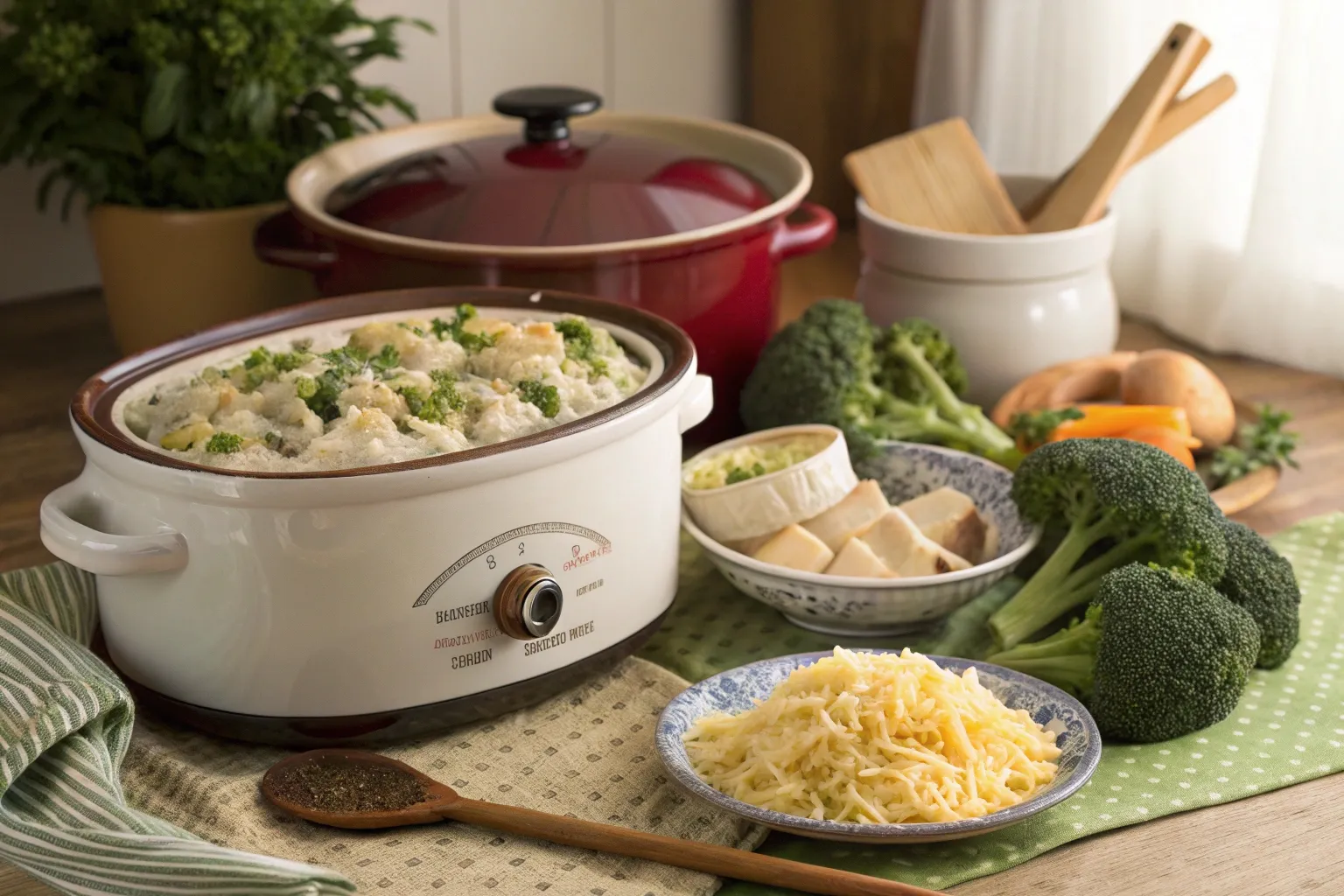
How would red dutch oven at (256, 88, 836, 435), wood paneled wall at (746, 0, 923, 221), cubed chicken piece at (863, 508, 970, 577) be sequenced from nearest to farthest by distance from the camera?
cubed chicken piece at (863, 508, 970, 577), red dutch oven at (256, 88, 836, 435), wood paneled wall at (746, 0, 923, 221)

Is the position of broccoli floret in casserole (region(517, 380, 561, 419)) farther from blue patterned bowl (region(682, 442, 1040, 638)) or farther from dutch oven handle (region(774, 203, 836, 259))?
dutch oven handle (region(774, 203, 836, 259))

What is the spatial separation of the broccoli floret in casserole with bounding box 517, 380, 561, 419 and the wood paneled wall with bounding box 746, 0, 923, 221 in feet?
5.07

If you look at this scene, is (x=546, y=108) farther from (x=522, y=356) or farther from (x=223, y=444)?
(x=223, y=444)

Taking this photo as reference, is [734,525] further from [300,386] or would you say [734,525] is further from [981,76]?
[981,76]

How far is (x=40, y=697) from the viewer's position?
1.05m

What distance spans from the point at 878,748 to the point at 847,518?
1.23ft

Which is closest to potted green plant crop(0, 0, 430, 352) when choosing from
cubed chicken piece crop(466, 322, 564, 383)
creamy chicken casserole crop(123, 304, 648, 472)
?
creamy chicken casserole crop(123, 304, 648, 472)

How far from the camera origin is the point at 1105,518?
1.31m

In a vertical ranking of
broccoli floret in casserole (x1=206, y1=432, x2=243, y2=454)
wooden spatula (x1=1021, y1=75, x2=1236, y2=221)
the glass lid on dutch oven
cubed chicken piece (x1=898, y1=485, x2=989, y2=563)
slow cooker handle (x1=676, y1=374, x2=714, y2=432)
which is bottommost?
cubed chicken piece (x1=898, y1=485, x2=989, y2=563)

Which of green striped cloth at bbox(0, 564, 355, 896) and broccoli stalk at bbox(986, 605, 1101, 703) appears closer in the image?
green striped cloth at bbox(0, 564, 355, 896)

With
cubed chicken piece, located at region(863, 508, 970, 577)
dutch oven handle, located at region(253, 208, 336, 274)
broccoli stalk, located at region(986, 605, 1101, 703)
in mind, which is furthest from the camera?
dutch oven handle, located at region(253, 208, 336, 274)

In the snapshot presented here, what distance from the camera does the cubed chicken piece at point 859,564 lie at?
1.30m

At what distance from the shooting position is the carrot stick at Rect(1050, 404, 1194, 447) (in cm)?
158

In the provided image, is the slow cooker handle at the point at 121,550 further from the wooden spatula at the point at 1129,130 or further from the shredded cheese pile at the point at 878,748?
the wooden spatula at the point at 1129,130
